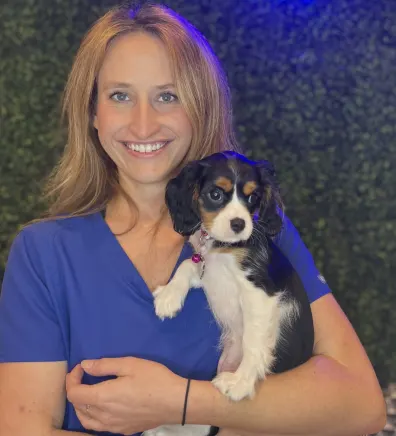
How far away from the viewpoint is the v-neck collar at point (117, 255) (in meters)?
1.49

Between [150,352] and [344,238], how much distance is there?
1.31 meters

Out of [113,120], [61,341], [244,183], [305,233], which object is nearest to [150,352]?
[61,341]

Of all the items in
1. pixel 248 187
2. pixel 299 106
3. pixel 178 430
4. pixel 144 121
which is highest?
pixel 299 106

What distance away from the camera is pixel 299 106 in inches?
95.7

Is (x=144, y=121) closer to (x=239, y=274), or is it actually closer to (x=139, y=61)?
(x=139, y=61)

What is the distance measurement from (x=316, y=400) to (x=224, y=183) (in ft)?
1.83

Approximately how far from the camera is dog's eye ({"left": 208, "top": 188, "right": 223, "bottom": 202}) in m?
1.34

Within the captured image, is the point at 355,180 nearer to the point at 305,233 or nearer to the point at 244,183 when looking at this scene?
the point at 305,233

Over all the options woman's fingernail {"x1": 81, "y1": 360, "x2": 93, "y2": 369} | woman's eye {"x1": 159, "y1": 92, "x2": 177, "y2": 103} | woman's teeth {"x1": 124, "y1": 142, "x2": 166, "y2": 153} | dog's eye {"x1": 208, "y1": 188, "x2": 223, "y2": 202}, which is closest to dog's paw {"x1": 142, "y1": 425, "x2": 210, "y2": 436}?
woman's fingernail {"x1": 81, "y1": 360, "x2": 93, "y2": 369}

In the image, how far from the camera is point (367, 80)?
2.40 metres

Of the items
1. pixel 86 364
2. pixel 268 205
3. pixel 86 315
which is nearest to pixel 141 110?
pixel 268 205

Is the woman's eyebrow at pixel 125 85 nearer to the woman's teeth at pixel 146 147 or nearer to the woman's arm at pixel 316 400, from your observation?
the woman's teeth at pixel 146 147

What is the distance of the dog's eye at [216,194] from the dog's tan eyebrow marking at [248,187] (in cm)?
5

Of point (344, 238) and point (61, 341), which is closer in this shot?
point (61, 341)
